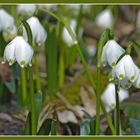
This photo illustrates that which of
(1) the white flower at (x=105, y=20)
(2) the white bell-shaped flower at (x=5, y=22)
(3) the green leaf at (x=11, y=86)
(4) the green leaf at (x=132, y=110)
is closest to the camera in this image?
(4) the green leaf at (x=132, y=110)

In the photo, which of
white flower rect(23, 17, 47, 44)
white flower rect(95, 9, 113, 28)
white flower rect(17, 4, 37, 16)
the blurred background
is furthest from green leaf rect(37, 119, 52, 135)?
white flower rect(95, 9, 113, 28)

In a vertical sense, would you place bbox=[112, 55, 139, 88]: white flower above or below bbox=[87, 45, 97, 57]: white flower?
below

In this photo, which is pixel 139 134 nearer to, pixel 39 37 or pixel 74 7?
pixel 39 37

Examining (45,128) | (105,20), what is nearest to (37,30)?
(45,128)

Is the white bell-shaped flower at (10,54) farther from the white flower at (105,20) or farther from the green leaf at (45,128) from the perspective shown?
the white flower at (105,20)

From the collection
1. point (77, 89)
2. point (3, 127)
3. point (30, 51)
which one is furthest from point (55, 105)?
point (30, 51)

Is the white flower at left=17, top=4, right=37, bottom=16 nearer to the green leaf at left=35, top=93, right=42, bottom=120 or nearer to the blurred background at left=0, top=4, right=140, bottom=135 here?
the blurred background at left=0, top=4, right=140, bottom=135

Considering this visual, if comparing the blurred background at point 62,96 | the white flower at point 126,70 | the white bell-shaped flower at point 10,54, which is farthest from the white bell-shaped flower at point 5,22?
the white flower at point 126,70
